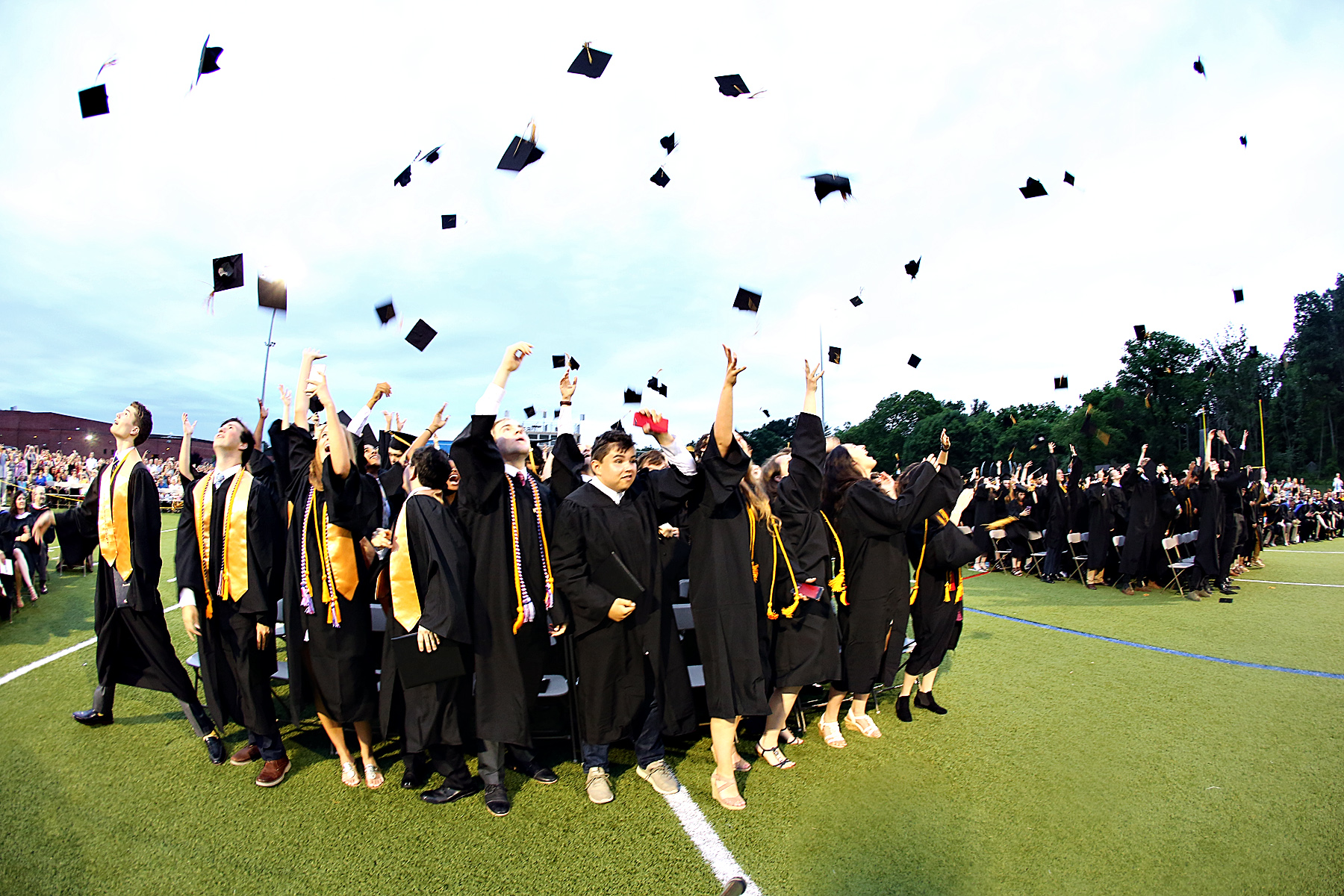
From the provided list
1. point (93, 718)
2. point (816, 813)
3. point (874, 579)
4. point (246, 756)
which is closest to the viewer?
point (816, 813)

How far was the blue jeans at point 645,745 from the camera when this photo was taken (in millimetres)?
3562

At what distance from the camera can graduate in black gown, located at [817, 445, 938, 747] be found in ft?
13.7

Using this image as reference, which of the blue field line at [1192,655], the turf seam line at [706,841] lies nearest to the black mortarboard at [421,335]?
the turf seam line at [706,841]

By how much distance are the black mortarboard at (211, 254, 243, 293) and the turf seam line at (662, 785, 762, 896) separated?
15.5 ft

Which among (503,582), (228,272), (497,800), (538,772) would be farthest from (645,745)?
(228,272)

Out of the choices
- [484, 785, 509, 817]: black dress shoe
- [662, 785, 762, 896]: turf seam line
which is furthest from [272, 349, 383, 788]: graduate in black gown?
[662, 785, 762, 896]: turf seam line

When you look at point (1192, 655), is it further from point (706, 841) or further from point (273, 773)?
point (273, 773)

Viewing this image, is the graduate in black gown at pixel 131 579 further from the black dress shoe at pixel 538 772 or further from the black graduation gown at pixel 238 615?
the black dress shoe at pixel 538 772

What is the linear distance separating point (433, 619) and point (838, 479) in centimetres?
270

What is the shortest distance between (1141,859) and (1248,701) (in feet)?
9.45

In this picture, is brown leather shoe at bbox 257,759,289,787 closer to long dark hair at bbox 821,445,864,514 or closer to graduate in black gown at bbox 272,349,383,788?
graduate in black gown at bbox 272,349,383,788

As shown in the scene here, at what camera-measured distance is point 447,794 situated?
351cm

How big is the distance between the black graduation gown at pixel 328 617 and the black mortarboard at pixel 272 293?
1560 millimetres

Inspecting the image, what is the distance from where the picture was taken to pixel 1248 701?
15.7 ft
